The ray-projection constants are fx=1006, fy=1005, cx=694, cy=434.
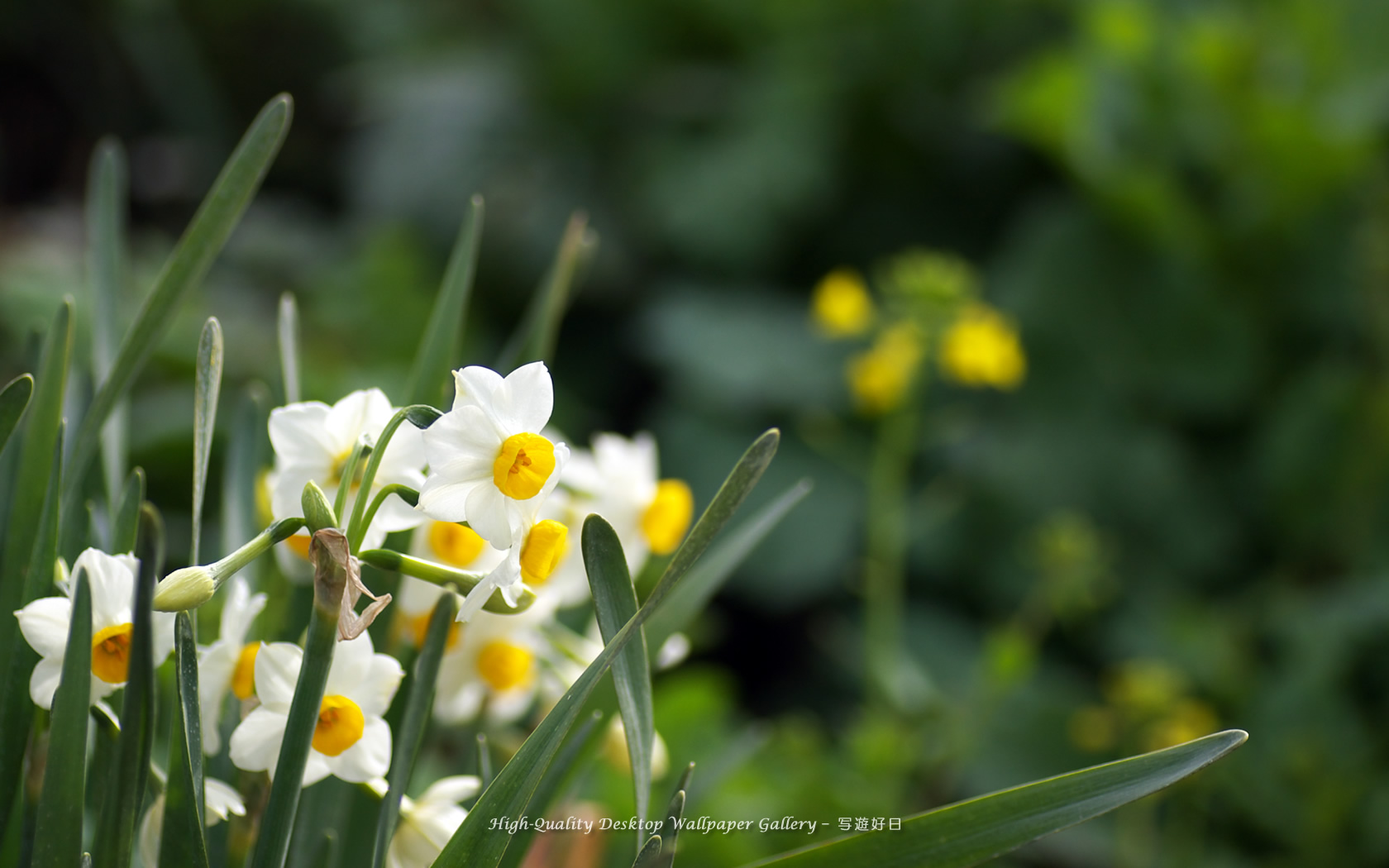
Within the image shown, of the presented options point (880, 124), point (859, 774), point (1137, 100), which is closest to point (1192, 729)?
point (859, 774)

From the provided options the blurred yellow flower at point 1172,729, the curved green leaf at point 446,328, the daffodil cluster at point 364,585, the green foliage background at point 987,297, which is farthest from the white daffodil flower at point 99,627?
the blurred yellow flower at point 1172,729

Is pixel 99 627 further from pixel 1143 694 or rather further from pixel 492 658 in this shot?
pixel 1143 694

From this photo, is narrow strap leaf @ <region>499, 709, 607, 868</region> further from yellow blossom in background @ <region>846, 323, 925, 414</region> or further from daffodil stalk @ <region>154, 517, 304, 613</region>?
yellow blossom in background @ <region>846, 323, 925, 414</region>

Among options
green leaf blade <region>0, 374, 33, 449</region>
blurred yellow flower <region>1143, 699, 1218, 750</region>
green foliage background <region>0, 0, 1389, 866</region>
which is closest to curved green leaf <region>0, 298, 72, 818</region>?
green leaf blade <region>0, 374, 33, 449</region>

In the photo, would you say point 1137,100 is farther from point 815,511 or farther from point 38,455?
point 38,455

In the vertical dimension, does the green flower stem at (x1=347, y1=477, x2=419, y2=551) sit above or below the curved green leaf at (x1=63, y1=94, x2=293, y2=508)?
below

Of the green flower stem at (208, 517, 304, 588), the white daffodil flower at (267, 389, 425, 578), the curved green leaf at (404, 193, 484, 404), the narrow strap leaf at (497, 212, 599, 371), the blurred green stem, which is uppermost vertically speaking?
the blurred green stem

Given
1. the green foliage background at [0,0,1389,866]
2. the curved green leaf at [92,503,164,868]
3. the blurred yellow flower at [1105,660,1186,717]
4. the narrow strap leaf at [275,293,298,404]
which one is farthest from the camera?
the green foliage background at [0,0,1389,866]

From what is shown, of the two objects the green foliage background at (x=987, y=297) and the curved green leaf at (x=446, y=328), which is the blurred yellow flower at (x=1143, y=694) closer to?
the green foliage background at (x=987, y=297)
